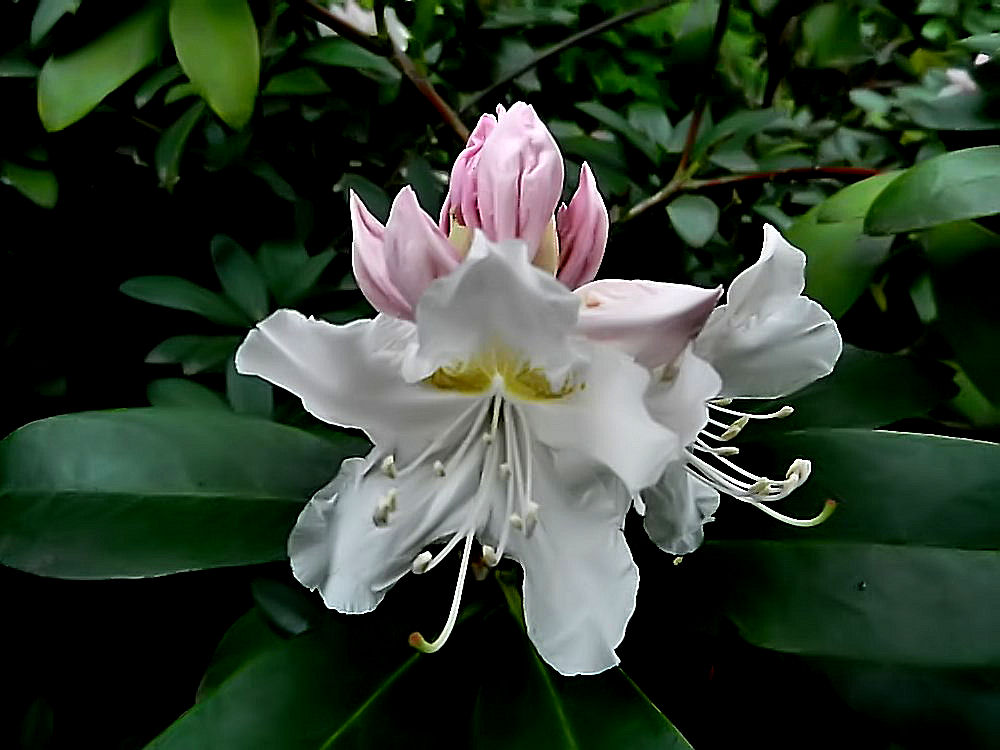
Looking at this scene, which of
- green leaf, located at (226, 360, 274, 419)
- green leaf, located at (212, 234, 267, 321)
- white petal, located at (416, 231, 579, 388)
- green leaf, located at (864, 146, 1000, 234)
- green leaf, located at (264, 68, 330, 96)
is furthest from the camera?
green leaf, located at (264, 68, 330, 96)

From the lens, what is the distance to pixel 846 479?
0.67 meters

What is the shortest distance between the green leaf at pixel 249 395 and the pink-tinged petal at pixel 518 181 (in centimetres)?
39

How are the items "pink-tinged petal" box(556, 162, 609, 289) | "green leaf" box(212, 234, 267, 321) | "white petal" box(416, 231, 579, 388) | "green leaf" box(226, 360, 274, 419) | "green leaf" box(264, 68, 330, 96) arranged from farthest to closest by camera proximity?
"green leaf" box(264, 68, 330, 96) < "green leaf" box(212, 234, 267, 321) < "green leaf" box(226, 360, 274, 419) < "pink-tinged petal" box(556, 162, 609, 289) < "white petal" box(416, 231, 579, 388)

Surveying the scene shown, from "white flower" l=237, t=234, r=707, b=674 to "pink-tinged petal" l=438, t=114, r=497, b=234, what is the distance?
49 millimetres

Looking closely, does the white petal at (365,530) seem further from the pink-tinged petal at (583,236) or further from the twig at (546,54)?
the twig at (546,54)

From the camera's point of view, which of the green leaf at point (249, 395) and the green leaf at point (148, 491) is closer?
the green leaf at point (148, 491)

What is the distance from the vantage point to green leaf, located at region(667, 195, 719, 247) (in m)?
0.90

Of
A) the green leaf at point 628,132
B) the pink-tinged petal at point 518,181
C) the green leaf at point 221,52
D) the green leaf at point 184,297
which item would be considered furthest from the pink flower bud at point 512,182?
the green leaf at point 628,132

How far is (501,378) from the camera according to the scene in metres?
0.56

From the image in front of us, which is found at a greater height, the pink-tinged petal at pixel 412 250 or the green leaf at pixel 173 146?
the pink-tinged petal at pixel 412 250

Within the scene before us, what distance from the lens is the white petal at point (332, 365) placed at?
0.52 meters

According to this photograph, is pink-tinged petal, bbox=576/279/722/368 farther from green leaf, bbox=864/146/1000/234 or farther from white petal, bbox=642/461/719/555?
green leaf, bbox=864/146/1000/234

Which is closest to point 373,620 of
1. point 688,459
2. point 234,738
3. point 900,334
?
point 234,738

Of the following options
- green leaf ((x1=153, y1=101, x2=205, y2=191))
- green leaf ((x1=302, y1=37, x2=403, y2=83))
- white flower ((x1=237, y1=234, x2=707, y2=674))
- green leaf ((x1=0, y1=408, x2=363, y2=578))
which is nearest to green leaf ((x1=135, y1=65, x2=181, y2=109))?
green leaf ((x1=153, y1=101, x2=205, y2=191))
